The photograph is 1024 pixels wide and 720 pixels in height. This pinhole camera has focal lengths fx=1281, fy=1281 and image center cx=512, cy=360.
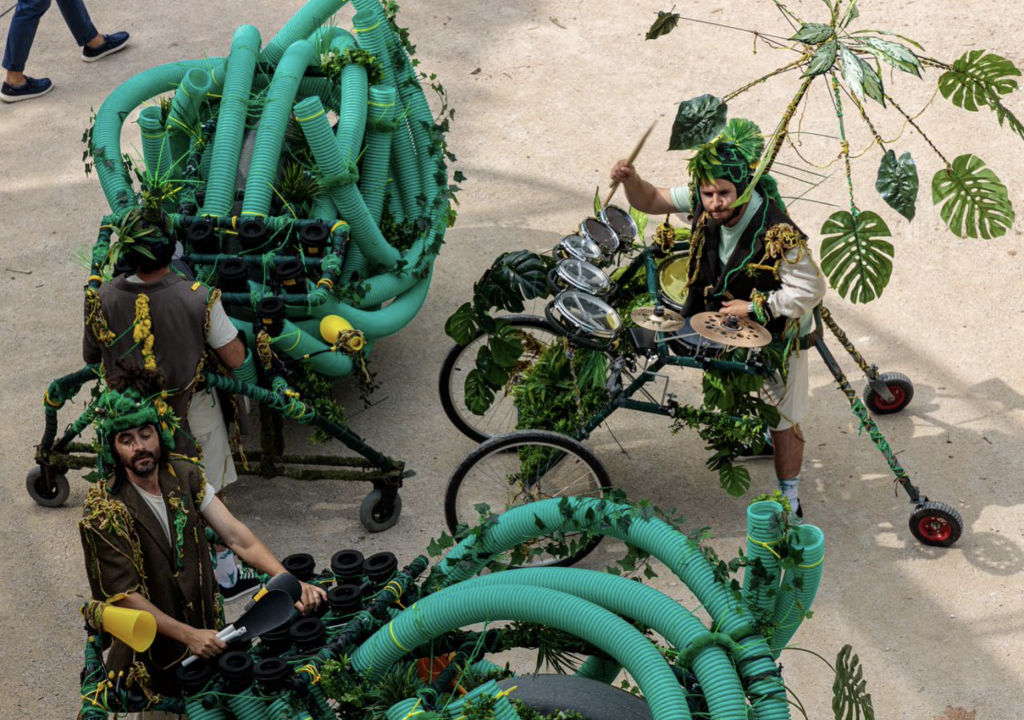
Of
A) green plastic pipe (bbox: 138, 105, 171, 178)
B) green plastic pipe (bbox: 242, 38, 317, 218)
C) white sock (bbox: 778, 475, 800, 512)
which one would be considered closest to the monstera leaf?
white sock (bbox: 778, 475, 800, 512)

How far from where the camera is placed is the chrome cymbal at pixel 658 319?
5070 mm

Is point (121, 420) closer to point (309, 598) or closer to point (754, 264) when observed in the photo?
point (309, 598)

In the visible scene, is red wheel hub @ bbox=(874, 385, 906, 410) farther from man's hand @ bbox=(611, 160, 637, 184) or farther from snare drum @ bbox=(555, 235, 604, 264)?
man's hand @ bbox=(611, 160, 637, 184)

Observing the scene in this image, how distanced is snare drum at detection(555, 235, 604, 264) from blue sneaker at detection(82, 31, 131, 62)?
16.9 ft

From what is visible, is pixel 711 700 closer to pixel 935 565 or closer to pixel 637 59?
pixel 935 565

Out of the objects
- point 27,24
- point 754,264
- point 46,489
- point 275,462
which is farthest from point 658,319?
point 27,24

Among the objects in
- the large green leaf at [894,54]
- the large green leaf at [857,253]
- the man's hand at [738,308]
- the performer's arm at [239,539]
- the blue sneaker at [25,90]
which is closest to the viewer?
the performer's arm at [239,539]

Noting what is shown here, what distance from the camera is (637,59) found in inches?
351

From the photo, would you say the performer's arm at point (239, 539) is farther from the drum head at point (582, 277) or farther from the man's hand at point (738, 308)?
the man's hand at point (738, 308)

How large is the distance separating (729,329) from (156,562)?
2.32 metres

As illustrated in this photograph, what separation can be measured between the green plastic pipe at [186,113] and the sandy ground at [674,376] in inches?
54.1

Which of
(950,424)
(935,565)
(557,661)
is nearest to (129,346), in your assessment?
(557,661)

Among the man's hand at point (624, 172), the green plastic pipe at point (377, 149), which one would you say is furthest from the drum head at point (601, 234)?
the green plastic pipe at point (377, 149)

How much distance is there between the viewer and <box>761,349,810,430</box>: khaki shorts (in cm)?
532
